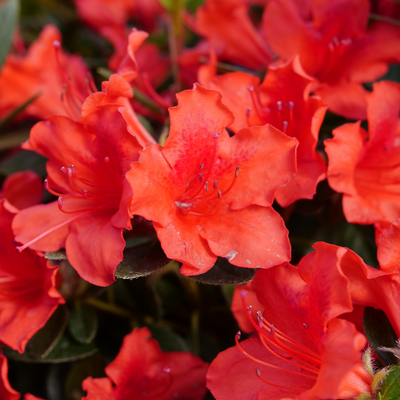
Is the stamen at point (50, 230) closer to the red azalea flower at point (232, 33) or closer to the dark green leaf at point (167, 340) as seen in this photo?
the dark green leaf at point (167, 340)

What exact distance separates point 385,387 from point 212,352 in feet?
1.48

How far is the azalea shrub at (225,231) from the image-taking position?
658mm

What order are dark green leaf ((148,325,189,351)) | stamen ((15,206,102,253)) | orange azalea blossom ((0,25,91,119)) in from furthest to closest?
1. orange azalea blossom ((0,25,91,119))
2. dark green leaf ((148,325,189,351))
3. stamen ((15,206,102,253))

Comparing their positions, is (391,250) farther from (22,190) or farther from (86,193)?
(22,190)

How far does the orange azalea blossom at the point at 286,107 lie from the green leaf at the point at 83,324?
458 mm

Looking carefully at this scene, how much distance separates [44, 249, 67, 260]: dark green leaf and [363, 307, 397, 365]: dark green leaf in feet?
1.60

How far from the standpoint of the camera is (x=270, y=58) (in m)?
1.11

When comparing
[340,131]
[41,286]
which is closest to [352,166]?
[340,131]

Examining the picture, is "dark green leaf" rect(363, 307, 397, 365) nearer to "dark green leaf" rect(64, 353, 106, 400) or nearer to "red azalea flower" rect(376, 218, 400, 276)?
"red azalea flower" rect(376, 218, 400, 276)

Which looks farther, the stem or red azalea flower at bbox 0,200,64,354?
the stem

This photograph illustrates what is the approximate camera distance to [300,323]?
27.5 inches

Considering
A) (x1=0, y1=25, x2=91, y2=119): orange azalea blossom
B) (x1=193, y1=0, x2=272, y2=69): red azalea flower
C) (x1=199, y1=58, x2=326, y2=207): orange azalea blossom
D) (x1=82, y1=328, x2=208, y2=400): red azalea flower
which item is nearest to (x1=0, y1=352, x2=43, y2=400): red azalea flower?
(x1=82, y1=328, x2=208, y2=400): red azalea flower

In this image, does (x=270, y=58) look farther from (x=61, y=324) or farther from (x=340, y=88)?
(x=61, y=324)

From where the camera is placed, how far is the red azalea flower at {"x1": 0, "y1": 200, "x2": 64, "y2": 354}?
2.46 ft
